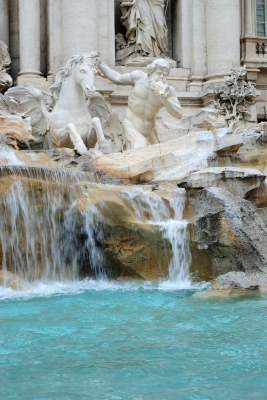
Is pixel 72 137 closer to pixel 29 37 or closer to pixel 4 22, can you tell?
pixel 29 37

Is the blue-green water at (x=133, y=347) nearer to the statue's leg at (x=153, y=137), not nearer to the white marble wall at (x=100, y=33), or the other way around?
the statue's leg at (x=153, y=137)

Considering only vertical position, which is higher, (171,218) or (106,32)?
(106,32)

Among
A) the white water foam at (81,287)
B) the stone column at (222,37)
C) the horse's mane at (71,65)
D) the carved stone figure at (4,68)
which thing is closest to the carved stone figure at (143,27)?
the stone column at (222,37)

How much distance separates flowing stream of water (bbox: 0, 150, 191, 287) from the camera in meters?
7.95

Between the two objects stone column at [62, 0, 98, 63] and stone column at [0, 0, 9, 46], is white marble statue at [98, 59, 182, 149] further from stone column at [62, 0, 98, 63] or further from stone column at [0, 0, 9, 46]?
stone column at [0, 0, 9, 46]

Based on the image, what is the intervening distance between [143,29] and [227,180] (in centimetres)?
731

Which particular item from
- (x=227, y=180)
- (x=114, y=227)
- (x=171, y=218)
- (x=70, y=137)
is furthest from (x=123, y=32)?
(x=114, y=227)

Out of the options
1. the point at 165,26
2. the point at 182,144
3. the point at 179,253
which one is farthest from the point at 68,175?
the point at 165,26

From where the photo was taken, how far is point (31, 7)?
13828mm

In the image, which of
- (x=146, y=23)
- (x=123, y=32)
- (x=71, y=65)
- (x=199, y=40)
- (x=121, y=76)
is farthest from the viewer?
(x=123, y=32)

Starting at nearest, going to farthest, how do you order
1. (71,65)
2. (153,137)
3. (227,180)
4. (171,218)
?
(171,218) → (227,180) → (71,65) → (153,137)

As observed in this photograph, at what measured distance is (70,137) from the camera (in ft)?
34.3

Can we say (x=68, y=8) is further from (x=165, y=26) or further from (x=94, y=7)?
(x=165, y=26)

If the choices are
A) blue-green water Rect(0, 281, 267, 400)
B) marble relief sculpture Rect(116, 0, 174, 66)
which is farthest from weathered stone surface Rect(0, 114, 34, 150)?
marble relief sculpture Rect(116, 0, 174, 66)
